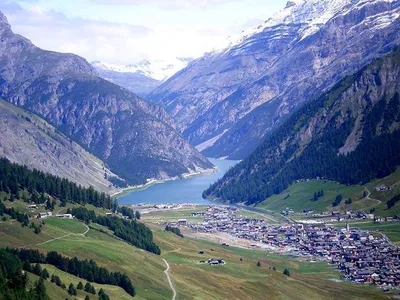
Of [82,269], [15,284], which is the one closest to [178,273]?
[82,269]

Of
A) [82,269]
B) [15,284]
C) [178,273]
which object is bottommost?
[178,273]

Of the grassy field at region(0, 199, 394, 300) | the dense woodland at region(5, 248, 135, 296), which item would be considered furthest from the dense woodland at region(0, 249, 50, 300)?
the dense woodland at region(5, 248, 135, 296)

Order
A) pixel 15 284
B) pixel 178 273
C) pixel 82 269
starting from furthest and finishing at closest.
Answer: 1. pixel 178 273
2. pixel 82 269
3. pixel 15 284

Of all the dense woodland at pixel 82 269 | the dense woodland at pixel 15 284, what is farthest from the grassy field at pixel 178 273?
the dense woodland at pixel 15 284

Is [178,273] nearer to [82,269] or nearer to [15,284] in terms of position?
[82,269]

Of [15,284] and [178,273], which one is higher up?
[15,284]

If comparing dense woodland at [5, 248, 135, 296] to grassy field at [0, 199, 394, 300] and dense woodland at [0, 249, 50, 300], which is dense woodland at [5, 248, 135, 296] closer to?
grassy field at [0, 199, 394, 300]
